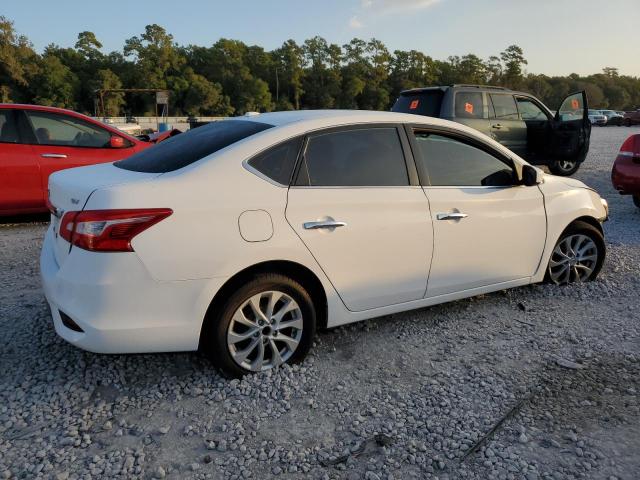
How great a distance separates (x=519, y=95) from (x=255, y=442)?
10.1 m

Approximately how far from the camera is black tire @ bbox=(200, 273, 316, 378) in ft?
9.41

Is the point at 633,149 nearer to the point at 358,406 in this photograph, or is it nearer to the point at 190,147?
the point at 358,406

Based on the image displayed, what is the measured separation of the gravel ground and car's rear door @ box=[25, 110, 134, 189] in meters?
3.10

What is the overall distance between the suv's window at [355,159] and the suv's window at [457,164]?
0.69 ft

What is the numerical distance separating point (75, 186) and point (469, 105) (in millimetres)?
8402

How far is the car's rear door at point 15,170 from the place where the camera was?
21.0 feet

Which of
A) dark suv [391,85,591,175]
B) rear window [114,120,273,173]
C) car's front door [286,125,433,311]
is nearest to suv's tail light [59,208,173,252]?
rear window [114,120,273,173]

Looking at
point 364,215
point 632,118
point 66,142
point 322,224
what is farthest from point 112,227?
point 632,118

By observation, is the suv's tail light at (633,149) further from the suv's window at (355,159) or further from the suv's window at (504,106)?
the suv's window at (355,159)

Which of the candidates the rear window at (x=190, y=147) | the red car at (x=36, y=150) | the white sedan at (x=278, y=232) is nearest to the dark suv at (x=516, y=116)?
the red car at (x=36, y=150)

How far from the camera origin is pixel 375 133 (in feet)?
11.4

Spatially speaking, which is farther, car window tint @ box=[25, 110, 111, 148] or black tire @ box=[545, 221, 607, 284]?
car window tint @ box=[25, 110, 111, 148]

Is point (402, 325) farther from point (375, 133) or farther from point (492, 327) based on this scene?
point (375, 133)

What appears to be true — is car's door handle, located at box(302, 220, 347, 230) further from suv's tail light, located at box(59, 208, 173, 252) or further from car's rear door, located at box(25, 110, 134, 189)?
car's rear door, located at box(25, 110, 134, 189)
